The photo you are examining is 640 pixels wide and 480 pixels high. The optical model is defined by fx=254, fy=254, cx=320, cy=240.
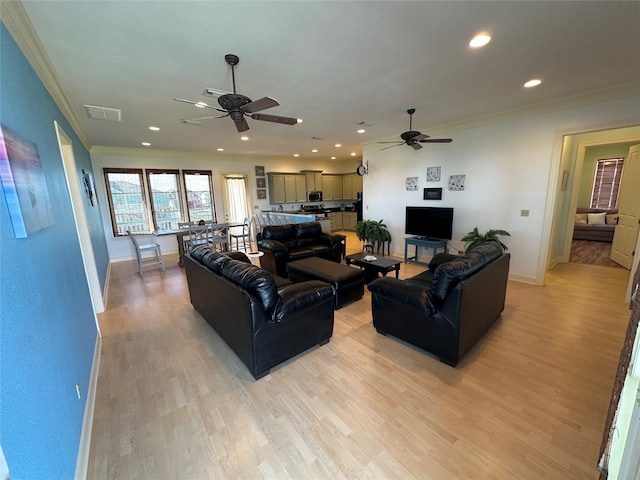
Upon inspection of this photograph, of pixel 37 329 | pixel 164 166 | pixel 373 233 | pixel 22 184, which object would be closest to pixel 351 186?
pixel 373 233

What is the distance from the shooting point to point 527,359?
2.34 meters

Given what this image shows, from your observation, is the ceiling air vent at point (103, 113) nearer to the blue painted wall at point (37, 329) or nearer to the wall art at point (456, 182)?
the blue painted wall at point (37, 329)

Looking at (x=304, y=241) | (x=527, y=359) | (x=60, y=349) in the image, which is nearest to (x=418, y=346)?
(x=527, y=359)

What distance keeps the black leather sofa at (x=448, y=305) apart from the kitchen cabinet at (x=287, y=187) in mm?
6429

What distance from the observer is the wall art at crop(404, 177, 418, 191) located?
535cm

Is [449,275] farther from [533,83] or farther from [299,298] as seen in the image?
[533,83]

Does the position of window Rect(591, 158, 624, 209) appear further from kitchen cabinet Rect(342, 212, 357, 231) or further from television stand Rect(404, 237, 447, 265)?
kitchen cabinet Rect(342, 212, 357, 231)

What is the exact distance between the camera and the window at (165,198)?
642cm

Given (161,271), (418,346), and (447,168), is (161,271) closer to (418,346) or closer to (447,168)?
(418,346)

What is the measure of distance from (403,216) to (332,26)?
4.37 m

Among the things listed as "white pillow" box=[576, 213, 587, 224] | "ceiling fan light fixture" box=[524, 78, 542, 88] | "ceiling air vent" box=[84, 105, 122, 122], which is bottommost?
"white pillow" box=[576, 213, 587, 224]

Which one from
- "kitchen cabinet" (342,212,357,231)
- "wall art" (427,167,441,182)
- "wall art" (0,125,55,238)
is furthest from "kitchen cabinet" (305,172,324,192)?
"wall art" (0,125,55,238)

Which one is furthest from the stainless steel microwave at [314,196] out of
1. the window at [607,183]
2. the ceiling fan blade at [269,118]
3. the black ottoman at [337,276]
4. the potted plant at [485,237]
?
the window at [607,183]

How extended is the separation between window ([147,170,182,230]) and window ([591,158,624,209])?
38.2 feet
